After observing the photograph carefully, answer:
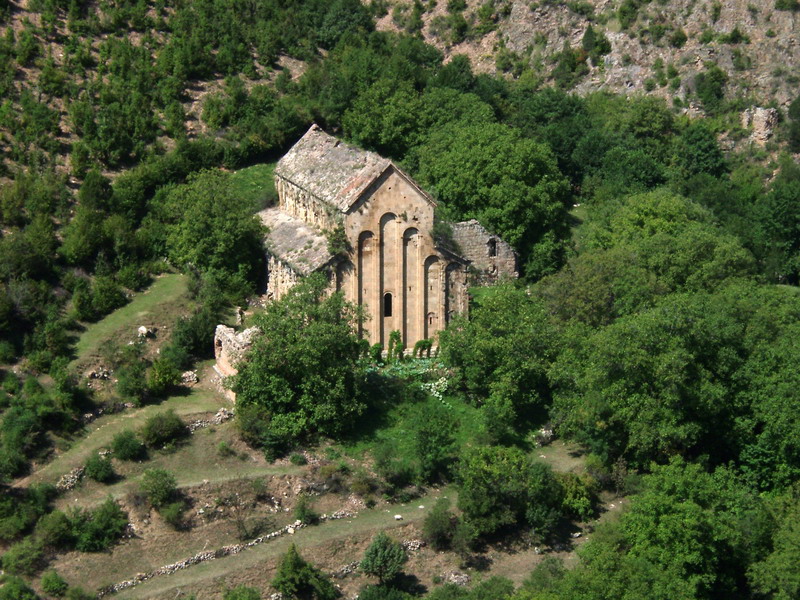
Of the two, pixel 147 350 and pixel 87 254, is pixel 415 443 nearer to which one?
pixel 147 350

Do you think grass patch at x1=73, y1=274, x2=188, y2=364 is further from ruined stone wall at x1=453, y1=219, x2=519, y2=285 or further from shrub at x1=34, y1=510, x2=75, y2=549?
ruined stone wall at x1=453, y1=219, x2=519, y2=285

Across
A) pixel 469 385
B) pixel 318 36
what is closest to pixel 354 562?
pixel 469 385

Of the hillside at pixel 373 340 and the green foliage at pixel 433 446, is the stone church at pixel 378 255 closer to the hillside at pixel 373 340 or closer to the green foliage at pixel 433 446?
the hillside at pixel 373 340

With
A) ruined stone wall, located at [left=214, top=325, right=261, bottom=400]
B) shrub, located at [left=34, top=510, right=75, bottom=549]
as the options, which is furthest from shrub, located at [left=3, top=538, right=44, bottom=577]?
ruined stone wall, located at [left=214, top=325, right=261, bottom=400]

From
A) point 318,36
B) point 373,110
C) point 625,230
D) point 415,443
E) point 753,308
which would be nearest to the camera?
point 415,443

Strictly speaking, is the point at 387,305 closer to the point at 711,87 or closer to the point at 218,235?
the point at 218,235

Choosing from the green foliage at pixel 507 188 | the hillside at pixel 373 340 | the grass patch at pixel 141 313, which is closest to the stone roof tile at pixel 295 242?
the hillside at pixel 373 340

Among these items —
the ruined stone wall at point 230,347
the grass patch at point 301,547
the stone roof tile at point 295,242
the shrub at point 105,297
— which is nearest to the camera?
the grass patch at point 301,547
